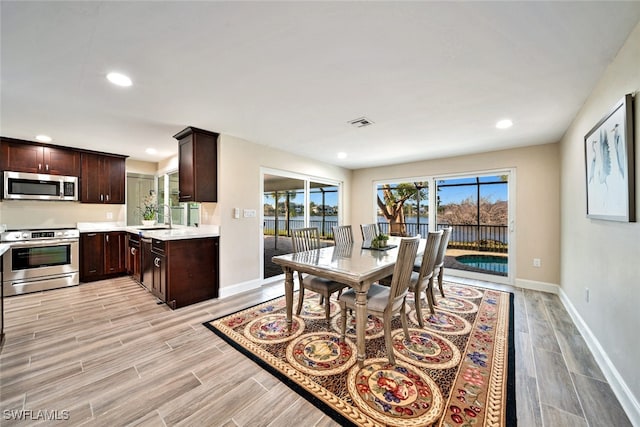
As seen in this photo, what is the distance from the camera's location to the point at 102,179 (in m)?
4.56

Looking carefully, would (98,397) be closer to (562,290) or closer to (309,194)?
(309,194)

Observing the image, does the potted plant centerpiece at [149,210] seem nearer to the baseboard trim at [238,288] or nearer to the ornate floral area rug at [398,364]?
the baseboard trim at [238,288]

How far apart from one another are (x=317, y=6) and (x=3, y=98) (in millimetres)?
3184

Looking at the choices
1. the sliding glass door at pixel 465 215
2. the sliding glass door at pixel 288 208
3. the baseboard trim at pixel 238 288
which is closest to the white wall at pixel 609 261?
the sliding glass door at pixel 465 215

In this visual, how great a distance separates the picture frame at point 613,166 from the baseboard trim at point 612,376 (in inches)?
41.5

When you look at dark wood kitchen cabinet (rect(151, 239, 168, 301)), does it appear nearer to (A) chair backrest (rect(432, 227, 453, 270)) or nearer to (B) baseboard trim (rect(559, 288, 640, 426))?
(A) chair backrest (rect(432, 227, 453, 270))

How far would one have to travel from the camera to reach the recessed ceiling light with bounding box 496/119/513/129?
2.92 metres

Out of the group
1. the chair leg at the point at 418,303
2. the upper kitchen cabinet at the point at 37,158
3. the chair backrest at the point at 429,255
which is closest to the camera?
the chair backrest at the point at 429,255

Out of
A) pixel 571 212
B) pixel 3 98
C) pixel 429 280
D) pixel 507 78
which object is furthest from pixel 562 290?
pixel 3 98

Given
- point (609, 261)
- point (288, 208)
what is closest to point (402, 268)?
point (609, 261)

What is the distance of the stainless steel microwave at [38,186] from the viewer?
3703 mm

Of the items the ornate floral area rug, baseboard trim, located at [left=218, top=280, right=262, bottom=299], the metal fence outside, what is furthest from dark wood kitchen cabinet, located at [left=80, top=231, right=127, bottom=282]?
the ornate floral area rug

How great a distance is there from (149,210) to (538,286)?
7054 millimetres

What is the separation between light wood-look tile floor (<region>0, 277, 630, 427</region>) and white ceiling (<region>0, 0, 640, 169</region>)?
90.2 inches
